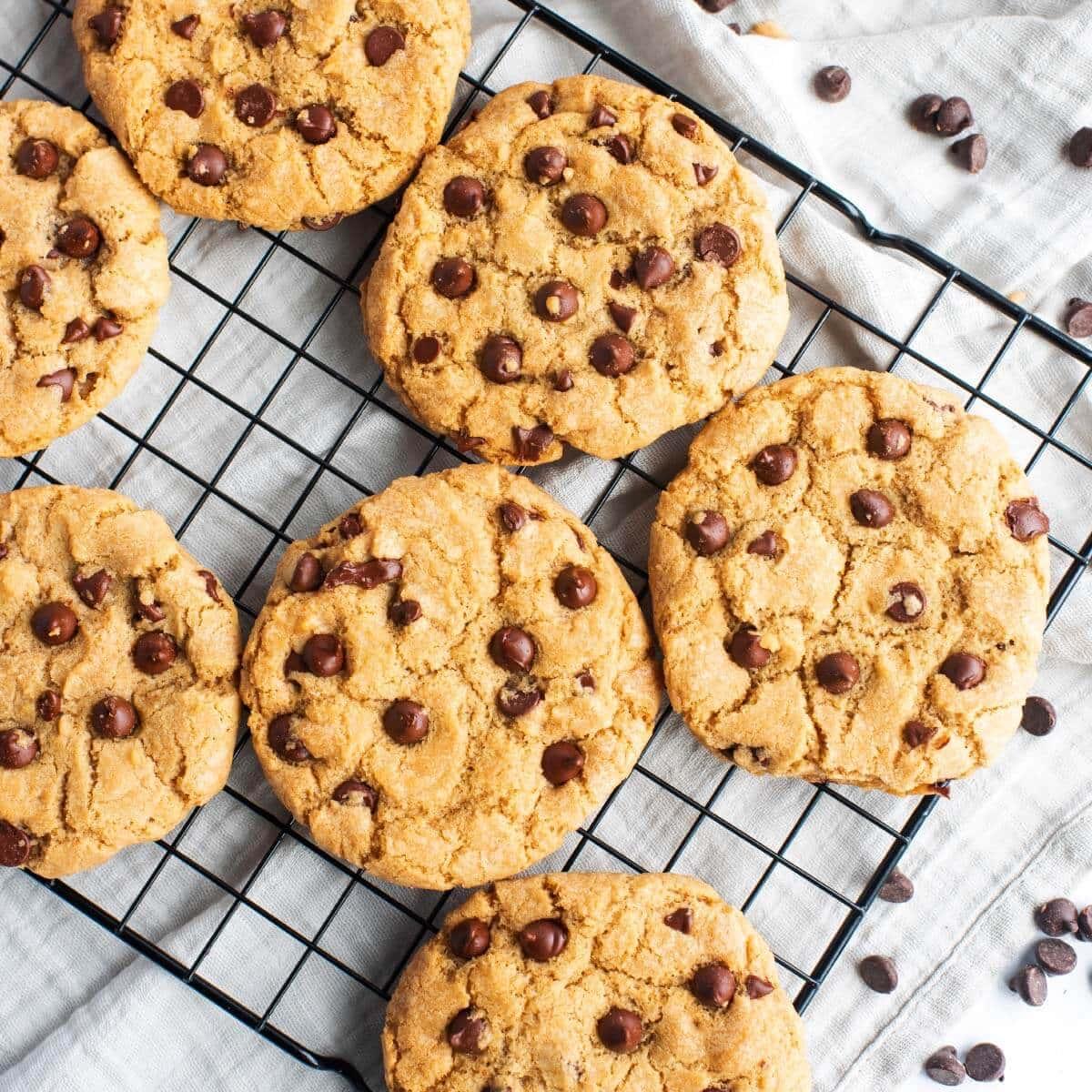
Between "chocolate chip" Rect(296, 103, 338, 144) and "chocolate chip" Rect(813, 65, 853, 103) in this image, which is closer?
"chocolate chip" Rect(296, 103, 338, 144)

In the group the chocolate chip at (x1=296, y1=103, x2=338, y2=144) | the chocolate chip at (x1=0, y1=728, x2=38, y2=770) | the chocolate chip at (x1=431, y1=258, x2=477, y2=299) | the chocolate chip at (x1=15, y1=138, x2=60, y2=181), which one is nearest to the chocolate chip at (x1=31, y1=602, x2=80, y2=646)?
the chocolate chip at (x1=0, y1=728, x2=38, y2=770)

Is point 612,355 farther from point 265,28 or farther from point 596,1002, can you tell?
point 596,1002

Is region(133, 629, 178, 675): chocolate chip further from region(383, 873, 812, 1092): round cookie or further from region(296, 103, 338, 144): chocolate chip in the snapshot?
region(296, 103, 338, 144): chocolate chip

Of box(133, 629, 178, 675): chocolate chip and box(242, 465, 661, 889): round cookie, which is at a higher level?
box(242, 465, 661, 889): round cookie

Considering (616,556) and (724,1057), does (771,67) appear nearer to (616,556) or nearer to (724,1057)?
(616,556)

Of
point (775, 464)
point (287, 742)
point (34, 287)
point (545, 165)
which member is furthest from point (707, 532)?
point (34, 287)
